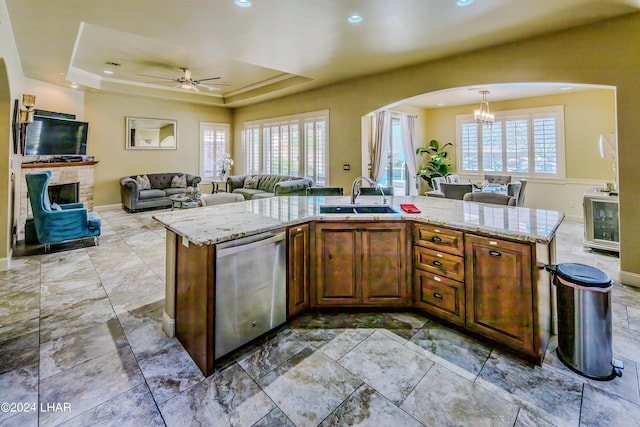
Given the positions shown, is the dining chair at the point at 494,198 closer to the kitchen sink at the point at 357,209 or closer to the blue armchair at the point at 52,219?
the kitchen sink at the point at 357,209

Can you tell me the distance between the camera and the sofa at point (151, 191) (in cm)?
752

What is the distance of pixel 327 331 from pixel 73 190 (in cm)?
741

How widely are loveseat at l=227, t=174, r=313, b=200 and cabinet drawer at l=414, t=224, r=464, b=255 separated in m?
4.38

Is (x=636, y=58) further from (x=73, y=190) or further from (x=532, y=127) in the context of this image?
(x=73, y=190)

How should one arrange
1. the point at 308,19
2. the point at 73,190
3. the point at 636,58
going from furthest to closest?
the point at 73,190, the point at 308,19, the point at 636,58

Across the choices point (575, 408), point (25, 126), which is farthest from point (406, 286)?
point (25, 126)

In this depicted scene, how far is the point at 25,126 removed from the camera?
518cm

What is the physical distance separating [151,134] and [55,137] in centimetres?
256

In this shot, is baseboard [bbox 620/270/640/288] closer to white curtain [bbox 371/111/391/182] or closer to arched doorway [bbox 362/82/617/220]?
arched doorway [bbox 362/82/617/220]

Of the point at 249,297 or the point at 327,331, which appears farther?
the point at 327,331

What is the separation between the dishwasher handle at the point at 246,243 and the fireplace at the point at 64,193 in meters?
6.91

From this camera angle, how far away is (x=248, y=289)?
2184 millimetres

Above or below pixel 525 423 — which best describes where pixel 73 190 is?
above

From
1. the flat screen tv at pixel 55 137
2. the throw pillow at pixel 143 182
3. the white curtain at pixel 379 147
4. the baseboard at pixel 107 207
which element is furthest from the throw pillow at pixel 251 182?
the flat screen tv at pixel 55 137
